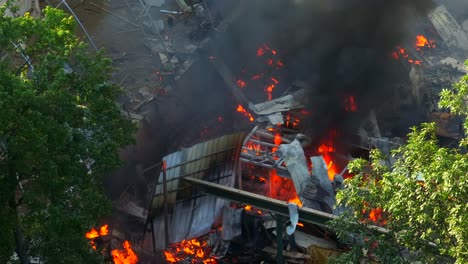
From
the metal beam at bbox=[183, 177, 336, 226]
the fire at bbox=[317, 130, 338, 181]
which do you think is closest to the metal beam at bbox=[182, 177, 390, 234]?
the metal beam at bbox=[183, 177, 336, 226]

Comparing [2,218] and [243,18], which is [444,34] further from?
[2,218]

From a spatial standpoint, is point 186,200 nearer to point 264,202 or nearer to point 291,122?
point 264,202

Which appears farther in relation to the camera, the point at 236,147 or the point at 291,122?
the point at 291,122

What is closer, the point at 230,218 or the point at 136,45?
the point at 230,218

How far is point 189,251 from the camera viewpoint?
16.7 metres

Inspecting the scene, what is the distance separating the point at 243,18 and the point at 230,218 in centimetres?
1185

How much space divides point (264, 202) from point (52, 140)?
5885mm

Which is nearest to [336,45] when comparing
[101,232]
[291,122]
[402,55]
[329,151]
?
[402,55]

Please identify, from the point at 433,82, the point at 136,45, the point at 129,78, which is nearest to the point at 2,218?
the point at 129,78

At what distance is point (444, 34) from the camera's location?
2738cm

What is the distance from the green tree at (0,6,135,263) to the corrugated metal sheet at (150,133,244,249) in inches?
143

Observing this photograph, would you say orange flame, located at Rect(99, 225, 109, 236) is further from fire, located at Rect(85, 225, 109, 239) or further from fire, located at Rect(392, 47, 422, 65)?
fire, located at Rect(392, 47, 422, 65)

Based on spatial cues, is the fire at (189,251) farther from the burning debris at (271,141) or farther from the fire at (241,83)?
the fire at (241,83)

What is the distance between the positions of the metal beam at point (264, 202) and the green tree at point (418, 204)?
2.66 metres
